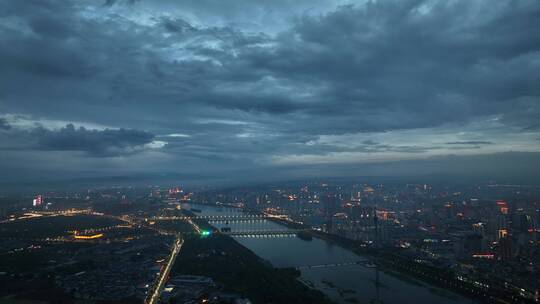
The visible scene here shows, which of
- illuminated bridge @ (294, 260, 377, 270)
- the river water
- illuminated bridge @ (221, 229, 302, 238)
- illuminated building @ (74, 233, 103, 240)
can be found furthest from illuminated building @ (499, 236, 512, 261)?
illuminated building @ (74, 233, 103, 240)

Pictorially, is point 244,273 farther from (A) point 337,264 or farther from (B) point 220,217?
(B) point 220,217

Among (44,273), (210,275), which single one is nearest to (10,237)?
(44,273)

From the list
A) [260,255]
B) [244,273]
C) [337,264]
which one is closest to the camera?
[244,273]

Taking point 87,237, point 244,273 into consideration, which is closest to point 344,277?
point 244,273

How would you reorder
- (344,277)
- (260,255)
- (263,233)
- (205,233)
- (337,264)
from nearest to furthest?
(344,277) < (337,264) < (260,255) < (205,233) < (263,233)

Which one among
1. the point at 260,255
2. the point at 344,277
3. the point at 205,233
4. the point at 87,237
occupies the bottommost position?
the point at 344,277

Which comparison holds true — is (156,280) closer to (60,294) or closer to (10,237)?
(60,294)
